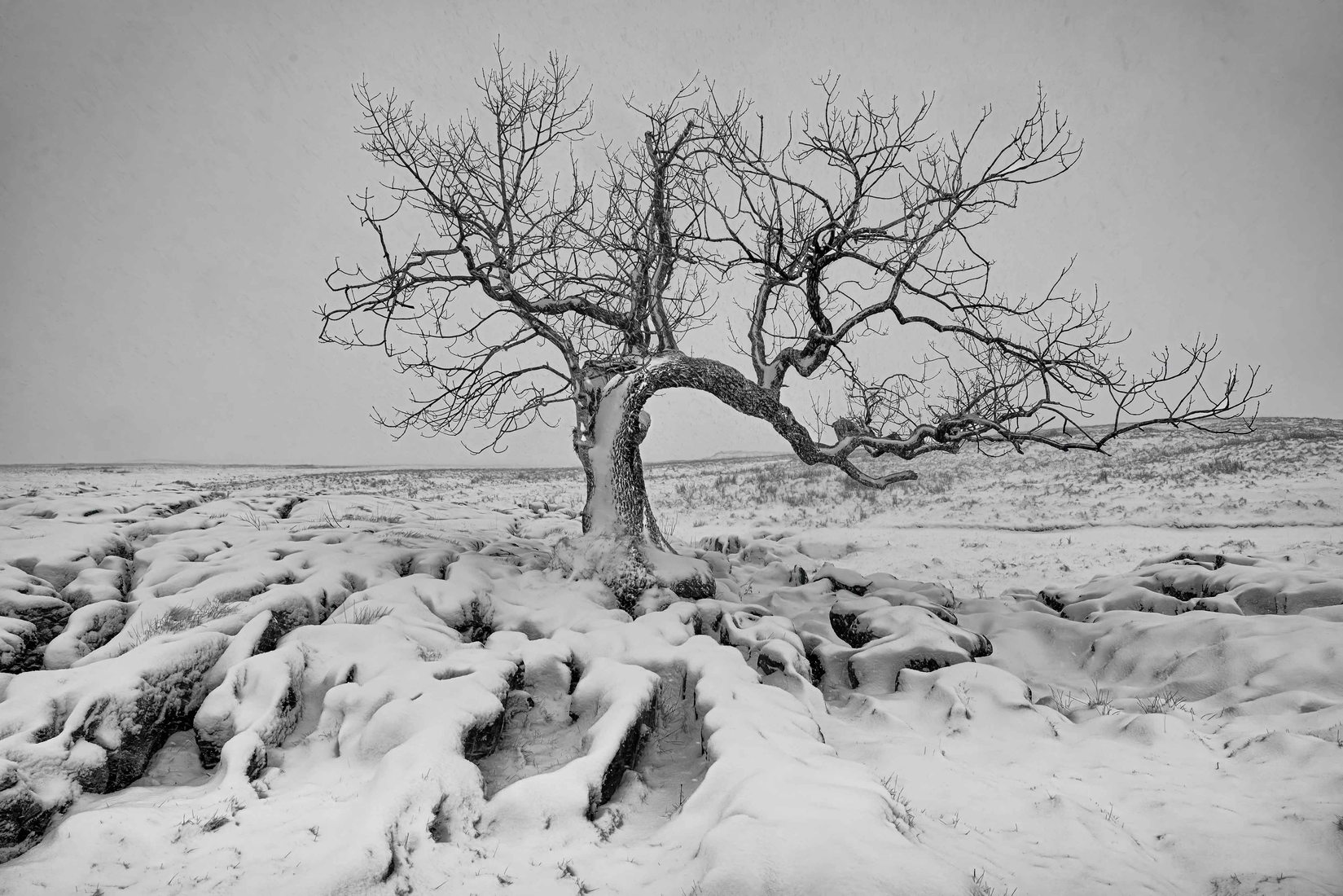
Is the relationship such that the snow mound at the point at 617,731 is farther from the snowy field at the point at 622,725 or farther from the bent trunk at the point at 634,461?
the bent trunk at the point at 634,461

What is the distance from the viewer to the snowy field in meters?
2.33

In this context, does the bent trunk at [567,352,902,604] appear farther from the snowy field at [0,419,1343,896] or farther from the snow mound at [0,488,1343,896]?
the snowy field at [0,419,1343,896]

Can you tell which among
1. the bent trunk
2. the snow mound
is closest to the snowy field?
the snow mound

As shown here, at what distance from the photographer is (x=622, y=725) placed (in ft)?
11.0

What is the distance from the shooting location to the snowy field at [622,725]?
2.33 m

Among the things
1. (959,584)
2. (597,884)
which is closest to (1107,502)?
(959,584)

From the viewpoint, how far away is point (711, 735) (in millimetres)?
3266

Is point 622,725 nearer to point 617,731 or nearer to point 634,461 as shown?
point 617,731

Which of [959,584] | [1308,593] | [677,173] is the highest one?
[677,173]

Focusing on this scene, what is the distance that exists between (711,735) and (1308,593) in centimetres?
659

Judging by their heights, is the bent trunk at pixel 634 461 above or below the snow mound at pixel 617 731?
above

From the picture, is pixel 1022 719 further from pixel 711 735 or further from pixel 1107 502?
pixel 1107 502

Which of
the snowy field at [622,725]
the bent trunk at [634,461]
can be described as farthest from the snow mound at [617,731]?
the bent trunk at [634,461]

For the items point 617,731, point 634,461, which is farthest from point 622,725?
point 634,461
